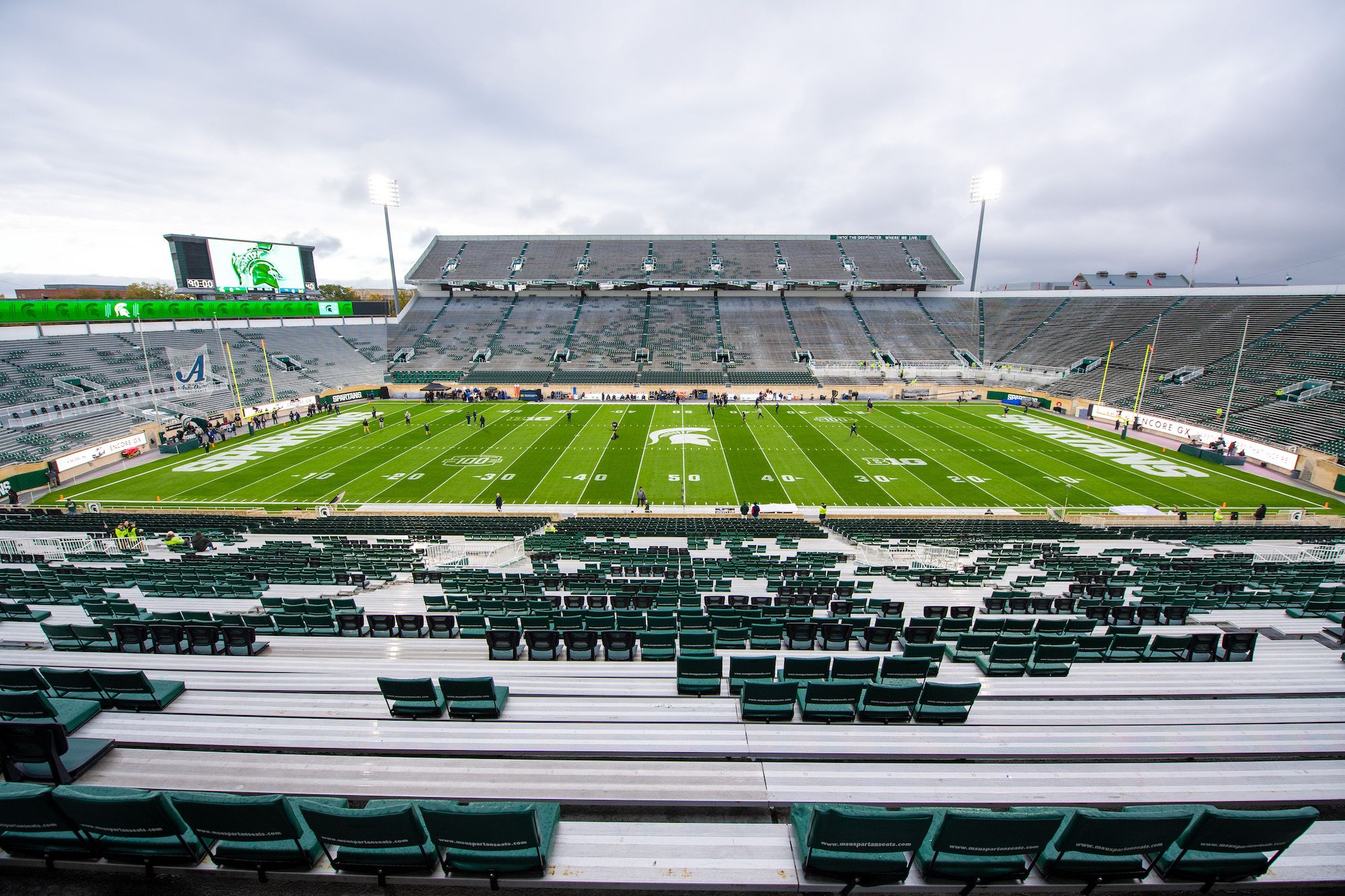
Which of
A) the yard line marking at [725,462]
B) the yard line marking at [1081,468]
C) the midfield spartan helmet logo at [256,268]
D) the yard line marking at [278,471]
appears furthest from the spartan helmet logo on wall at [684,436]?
the midfield spartan helmet logo at [256,268]

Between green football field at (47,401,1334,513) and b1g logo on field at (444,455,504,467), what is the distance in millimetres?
139

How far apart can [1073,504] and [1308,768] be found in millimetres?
25836

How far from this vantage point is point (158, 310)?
47656 mm

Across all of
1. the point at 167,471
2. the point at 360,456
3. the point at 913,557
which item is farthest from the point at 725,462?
the point at 167,471

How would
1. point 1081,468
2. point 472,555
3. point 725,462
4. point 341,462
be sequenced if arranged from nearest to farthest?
point 472,555
point 1081,468
point 725,462
point 341,462

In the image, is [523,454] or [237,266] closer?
[523,454]

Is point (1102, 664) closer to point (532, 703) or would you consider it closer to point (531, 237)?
point (532, 703)

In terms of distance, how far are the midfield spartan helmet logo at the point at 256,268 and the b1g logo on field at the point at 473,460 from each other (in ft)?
144

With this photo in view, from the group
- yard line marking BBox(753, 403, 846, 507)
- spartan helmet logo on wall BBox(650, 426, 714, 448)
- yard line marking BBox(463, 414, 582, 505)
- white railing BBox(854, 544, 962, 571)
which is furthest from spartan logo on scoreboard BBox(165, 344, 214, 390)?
white railing BBox(854, 544, 962, 571)

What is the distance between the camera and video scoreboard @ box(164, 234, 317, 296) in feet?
180

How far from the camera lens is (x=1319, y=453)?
2961cm

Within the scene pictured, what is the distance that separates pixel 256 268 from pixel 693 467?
2246 inches

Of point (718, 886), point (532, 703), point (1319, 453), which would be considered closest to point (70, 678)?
point (532, 703)

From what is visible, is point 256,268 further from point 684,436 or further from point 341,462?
point 684,436
